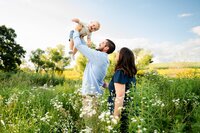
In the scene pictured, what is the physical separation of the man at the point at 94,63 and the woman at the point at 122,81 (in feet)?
1.36

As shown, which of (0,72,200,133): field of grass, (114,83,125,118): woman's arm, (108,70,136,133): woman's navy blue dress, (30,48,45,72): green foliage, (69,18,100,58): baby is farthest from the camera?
(30,48,45,72): green foliage

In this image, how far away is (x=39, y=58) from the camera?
64.4m

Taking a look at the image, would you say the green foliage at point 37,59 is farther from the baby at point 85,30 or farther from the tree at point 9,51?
the baby at point 85,30

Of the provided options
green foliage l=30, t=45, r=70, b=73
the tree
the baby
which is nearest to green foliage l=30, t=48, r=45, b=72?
green foliage l=30, t=45, r=70, b=73

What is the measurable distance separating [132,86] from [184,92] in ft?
5.92

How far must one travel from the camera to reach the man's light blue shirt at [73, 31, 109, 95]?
234 inches

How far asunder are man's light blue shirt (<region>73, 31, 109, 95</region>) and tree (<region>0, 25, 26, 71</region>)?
114 feet

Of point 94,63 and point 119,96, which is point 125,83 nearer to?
point 119,96

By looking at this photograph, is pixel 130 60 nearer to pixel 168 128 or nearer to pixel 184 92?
pixel 168 128

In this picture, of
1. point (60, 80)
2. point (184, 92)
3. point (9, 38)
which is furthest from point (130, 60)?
point (9, 38)

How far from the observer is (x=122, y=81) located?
536cm

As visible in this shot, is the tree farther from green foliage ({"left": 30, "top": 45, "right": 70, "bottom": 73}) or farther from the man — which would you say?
the man

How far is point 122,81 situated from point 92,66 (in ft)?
2.87

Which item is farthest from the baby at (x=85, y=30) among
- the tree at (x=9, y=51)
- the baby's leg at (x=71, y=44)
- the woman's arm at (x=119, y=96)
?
the tree at (x=9, y=51)
